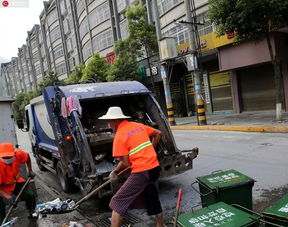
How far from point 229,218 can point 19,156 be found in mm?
3554

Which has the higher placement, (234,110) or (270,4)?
(270,4)

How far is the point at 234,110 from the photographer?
61.2 ft

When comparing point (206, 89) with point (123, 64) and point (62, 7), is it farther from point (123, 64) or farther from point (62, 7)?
point (62, 7)

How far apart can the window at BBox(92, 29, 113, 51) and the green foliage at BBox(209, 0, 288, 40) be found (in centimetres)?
1963

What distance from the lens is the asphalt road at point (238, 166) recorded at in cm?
534

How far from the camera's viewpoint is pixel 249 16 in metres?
11.3

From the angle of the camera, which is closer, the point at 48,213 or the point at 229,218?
the point at 229,218

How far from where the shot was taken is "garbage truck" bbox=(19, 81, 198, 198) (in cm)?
571

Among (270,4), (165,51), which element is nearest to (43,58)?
(165,51)

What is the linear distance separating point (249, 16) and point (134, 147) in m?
9.25

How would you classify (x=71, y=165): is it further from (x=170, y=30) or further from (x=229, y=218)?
(x=170, y=30)

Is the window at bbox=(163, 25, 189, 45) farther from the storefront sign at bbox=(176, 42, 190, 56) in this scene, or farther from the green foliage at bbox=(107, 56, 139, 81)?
the green foliage at bbox=(107, 56, 139, 81)

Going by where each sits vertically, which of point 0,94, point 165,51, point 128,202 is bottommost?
point 128,202

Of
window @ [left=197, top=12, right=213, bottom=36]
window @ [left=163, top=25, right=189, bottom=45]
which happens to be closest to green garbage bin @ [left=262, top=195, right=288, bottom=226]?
window @ [left=197, top=12, right=213, bottom=36]
